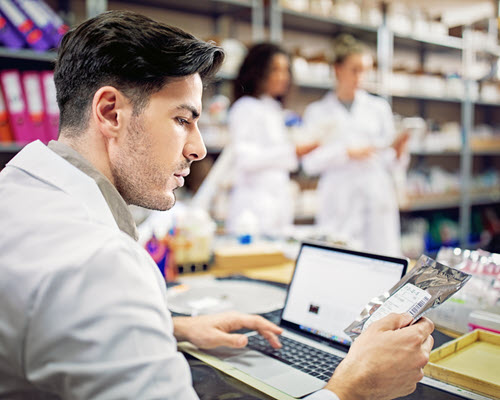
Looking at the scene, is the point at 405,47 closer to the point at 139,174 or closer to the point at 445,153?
the point at 445,153

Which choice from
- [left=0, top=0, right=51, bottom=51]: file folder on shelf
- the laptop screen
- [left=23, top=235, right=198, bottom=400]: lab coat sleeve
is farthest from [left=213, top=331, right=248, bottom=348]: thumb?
[left=0, top=0, right=51, bottom=51]: file folder on shelf

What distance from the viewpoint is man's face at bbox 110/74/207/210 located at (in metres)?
0.76

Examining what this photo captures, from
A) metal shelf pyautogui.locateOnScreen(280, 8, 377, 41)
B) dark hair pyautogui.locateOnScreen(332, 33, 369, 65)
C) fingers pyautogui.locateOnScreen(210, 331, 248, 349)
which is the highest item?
metal shelf pyautogui.locateOnScreen(280, 8, 377, 41)

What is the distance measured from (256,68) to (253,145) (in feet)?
1.44

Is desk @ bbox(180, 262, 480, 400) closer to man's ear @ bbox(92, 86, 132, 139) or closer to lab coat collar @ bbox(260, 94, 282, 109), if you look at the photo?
man's ear @ bbox(92, 86, 132, 139)

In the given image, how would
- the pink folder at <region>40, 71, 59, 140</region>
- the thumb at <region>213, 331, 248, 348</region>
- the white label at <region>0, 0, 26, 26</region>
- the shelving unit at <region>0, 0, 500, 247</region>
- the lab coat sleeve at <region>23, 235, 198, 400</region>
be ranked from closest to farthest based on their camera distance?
the lab coat sleeve at <region>23, 235, 198, 400</region>, the thumb at <region>213, 331, 248, 348</region>, the white label at <region>0, 0, 26, 26</region>, the pink folder at <region>40, 71, 59, 140</region>, the shelving unit at <region>0, 0, 500, 247</region>

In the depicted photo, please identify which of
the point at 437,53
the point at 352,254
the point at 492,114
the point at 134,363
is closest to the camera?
the point at 134,363

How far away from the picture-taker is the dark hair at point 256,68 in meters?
2.62

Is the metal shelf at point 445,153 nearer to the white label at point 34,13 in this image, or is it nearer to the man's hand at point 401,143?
the man's hand at point 401,143

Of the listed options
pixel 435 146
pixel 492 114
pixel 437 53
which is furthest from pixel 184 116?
pixel 492 114

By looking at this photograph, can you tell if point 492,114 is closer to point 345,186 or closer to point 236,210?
point 345,186

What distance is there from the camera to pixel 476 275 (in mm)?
1061

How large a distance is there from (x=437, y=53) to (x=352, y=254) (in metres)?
4.40

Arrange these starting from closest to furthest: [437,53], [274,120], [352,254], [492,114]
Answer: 1. [352,254]
2. [274,120]
3. [437,53]
4. [492,114]
